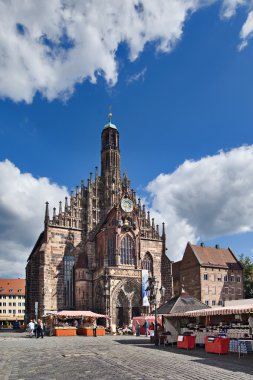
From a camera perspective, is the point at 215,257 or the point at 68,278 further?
the point at 215,257

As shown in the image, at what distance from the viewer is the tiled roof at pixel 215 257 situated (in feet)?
206

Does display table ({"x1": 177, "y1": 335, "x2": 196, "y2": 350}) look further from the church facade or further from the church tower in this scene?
the church tower

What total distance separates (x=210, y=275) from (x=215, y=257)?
13.5 ft

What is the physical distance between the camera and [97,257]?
50.4m

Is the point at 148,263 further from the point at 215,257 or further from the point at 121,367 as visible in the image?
the point at 121,367

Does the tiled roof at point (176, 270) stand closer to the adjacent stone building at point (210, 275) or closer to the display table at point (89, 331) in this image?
the adjacent stone building at point (210, 275)

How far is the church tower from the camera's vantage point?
2151 inches

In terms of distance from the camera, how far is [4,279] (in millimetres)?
111188

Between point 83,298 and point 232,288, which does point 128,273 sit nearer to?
point 83,298

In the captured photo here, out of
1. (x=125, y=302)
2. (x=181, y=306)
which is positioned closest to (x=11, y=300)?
(x=125, y=302)

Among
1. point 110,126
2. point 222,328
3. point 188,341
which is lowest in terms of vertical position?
point 188,341

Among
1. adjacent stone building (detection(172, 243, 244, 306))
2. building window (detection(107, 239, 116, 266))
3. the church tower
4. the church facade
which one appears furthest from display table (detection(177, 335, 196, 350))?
adjacent stone building (detection(172, 243, 244, 306))

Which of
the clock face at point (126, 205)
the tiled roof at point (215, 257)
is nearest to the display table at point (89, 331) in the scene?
the clock face at point (126, 205)

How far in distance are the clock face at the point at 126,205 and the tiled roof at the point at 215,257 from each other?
1779 centimetres
